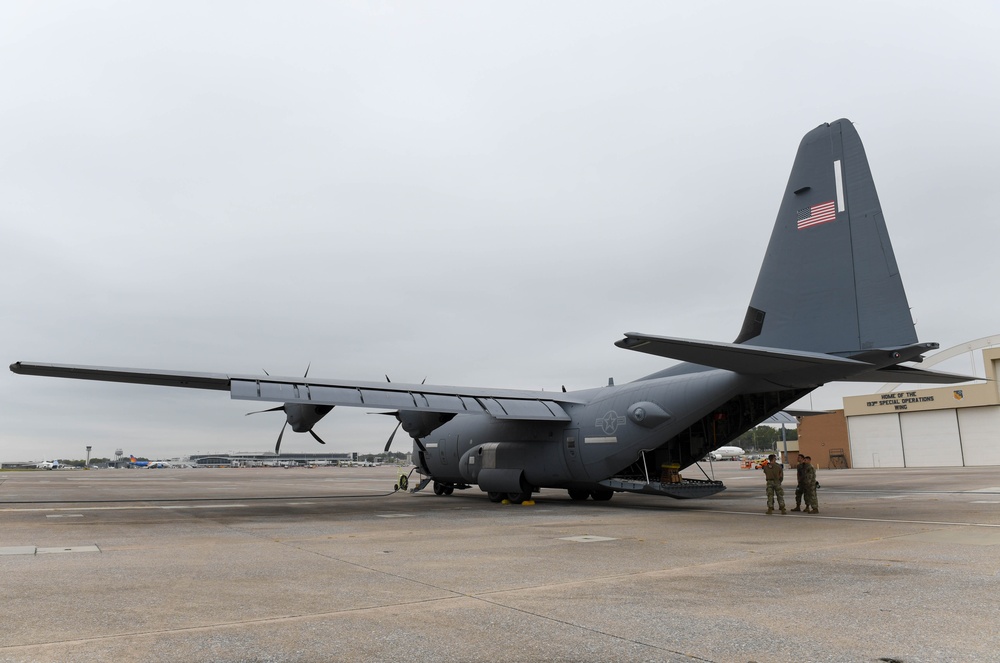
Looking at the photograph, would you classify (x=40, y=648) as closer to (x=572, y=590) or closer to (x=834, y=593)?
(x=572, y=590)

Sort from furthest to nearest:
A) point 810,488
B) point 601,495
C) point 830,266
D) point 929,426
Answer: point 929,426
point 601,495
point 810,488
point 830,266

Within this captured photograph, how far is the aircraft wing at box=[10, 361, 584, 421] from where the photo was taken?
55.5 ft

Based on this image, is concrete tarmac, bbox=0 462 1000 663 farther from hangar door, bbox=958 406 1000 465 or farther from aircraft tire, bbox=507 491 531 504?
hangar door, bbox=958 406 1000 465

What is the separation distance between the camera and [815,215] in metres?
15.0

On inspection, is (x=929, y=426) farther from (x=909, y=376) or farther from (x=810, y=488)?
(x=810, y=488)

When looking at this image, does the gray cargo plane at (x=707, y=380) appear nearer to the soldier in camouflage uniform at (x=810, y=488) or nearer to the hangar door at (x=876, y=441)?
the soldier in camouflage uniform at (x=810, y=488)

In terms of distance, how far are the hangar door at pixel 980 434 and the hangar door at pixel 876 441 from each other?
4.94 m

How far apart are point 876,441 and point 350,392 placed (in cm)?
5292

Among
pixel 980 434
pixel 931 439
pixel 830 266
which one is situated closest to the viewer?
pixel 830 266

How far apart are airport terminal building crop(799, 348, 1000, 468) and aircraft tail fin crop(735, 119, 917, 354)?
144 ft

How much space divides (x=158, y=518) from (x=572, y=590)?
1317 centimetres

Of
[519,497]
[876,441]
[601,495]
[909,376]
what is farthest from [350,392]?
[876,441]

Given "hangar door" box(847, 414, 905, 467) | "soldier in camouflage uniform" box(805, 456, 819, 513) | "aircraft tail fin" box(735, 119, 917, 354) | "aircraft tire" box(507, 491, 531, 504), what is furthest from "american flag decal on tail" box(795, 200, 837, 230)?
"hangar door" box(847, 414, 905, 467)

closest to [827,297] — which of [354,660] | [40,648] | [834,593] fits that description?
[834,593]
